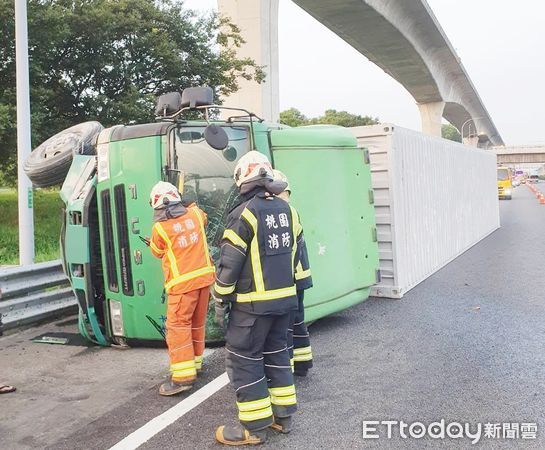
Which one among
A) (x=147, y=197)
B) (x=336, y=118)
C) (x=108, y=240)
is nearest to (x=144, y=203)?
(x=147, y=197)

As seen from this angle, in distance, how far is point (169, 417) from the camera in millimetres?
3545

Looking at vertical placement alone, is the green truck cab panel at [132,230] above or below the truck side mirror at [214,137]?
below

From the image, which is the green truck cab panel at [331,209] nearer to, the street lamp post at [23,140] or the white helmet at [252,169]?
the white helmet at [252,169]

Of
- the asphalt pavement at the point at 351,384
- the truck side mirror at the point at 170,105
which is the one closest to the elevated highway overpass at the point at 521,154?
the asphalt pavement at the point at 351,384

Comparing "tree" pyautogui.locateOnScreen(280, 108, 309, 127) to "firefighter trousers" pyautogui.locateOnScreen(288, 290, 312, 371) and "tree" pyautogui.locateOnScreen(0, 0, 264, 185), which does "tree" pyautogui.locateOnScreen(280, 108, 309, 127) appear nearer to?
"tree" pyautogui.locateOnScreen(0, 0, 264, 185)

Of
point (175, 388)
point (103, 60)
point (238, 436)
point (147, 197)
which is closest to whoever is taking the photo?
point (238, 436)

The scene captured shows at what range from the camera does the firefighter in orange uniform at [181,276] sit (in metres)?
3.99

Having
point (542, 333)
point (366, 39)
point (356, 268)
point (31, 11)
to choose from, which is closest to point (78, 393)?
point (356, 268)

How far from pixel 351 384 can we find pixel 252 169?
1895 mm

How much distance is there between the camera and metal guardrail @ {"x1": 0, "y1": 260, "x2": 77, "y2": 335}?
5543 millimetres

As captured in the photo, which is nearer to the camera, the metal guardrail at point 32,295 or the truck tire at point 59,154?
the metal guardrail at point 32,295

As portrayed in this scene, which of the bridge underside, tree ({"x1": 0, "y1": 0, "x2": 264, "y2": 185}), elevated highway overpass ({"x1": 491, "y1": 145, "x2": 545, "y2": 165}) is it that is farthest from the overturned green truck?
elevated highway overpass ({"x1": 491, "y1": 145, "x2": 545, "y2": 165})

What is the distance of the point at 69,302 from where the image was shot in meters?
6.37

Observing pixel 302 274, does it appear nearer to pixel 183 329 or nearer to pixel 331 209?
pixel 183 329
